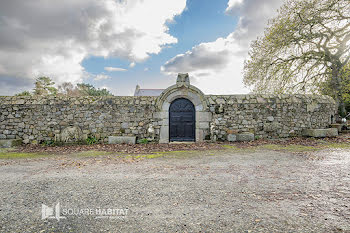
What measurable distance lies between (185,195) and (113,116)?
21.5 ft

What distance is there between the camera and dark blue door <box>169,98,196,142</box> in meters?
8.85

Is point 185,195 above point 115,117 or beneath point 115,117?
beneath

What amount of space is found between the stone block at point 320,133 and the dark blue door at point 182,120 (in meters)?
5.63

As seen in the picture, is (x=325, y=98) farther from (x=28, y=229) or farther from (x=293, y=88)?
(x=28, y=229)

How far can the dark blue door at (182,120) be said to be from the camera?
8.85m

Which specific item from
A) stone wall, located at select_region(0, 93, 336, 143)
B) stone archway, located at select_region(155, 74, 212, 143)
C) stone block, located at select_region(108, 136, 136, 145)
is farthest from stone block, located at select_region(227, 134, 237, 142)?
stone block, located at select_region(108, 136, 136, 145)

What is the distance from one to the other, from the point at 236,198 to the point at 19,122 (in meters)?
10.1

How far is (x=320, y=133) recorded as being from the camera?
903 centimetres

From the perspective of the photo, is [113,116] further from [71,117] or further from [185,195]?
[185,195]

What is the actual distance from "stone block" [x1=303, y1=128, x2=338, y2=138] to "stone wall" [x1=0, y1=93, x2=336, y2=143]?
263 cm

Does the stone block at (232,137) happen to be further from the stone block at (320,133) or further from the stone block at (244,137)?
the stone block at (320,133)

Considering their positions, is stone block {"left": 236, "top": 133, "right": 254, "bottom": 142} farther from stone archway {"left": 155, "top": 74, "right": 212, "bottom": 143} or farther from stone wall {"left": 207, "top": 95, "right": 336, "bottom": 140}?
stone archway {"left": 155, "top": 74, "right": 212, "bottom": 143}

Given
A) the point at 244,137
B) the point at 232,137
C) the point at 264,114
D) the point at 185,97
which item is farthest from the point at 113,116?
the point at 264,114

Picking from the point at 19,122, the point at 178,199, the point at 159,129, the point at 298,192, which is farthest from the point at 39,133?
the point at 298,192
